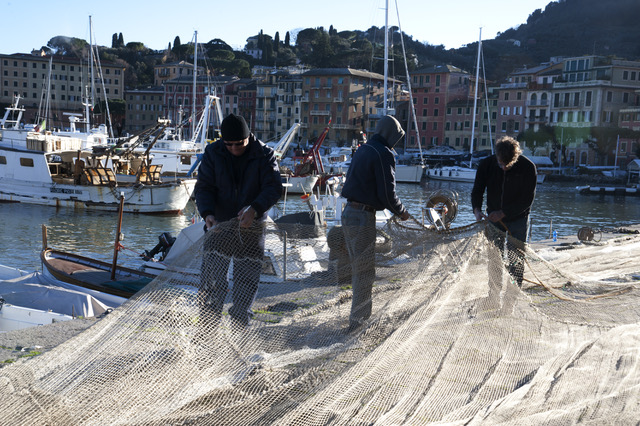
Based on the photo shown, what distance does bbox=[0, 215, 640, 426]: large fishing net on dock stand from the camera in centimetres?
312

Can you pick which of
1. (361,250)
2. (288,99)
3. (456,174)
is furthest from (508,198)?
(288,99)

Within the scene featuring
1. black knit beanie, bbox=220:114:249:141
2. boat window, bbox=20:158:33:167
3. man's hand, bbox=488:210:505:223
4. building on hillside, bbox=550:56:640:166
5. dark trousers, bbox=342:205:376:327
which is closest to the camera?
black knit beanie, bbox=220:114:249:141

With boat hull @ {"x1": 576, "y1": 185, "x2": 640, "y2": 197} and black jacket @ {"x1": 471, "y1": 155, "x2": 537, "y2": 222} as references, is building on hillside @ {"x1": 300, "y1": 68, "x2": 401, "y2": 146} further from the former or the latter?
black jacket @ {"x1": 471, "y1": 155, "x2": 537, "y2": 222}

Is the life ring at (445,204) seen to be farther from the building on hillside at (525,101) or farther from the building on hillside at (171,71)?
the building on hillside at (171,71)

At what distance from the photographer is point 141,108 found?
338ft

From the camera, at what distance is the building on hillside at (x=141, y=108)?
102 metres

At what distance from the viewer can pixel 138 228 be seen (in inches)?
972

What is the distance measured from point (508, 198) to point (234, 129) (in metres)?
2.65

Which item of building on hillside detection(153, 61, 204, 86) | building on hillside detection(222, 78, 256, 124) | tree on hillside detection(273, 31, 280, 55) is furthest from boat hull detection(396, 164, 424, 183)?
tree on hillside detection(273, 31, 280, 55)

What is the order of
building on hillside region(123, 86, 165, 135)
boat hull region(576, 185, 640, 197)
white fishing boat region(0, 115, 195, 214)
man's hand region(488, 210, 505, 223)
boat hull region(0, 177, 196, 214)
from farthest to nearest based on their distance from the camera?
building on hillside region(123, 86, 165, 135)
boat hull region(576, 185, 640, 197)
white fishing boat region(0, 115, 195, 214)
boat hull region(0, 177, 196, 214)
man's hand region(488, 210, 505, 223)

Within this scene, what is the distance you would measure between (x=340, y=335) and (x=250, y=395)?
3.67 ft

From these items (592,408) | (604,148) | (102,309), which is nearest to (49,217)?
(102,309)

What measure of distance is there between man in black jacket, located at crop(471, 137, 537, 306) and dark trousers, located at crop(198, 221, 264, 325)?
1997mm

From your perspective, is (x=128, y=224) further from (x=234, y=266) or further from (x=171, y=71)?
(x=171, y=71)
